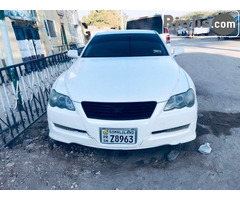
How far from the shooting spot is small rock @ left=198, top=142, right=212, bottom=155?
2.33 meters

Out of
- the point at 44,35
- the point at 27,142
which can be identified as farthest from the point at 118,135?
the point at 44,35

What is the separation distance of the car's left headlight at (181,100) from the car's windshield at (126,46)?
1.25m

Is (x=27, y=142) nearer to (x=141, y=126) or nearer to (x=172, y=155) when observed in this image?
(x=141, y=126)

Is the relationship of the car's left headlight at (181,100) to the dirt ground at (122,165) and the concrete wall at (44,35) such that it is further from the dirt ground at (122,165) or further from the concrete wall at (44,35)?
the concrete wall at (44,35)

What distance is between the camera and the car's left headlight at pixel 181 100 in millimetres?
1968

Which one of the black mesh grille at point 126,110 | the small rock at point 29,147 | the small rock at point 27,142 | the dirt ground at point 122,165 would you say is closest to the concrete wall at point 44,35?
the small rock at point 27,142

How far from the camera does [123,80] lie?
219 centimetres

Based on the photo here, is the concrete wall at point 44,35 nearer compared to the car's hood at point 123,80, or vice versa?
the car's hood at point 123,80

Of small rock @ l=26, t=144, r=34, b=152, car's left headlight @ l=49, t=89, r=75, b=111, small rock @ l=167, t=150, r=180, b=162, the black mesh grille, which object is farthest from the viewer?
small rock @ l=26, t=144, r=34, b=152

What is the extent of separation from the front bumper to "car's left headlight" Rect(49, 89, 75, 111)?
0.05m

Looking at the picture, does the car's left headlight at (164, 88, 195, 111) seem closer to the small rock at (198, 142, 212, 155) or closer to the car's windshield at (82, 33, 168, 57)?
the small rock at (198, 142, 212, 155)

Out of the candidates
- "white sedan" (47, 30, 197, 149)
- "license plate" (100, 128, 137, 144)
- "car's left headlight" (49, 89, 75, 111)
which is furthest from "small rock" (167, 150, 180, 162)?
"car's left headlight" (49, 89, 75, 111)

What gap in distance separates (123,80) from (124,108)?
440 millimetres

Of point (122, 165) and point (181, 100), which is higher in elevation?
point (181, 100)
